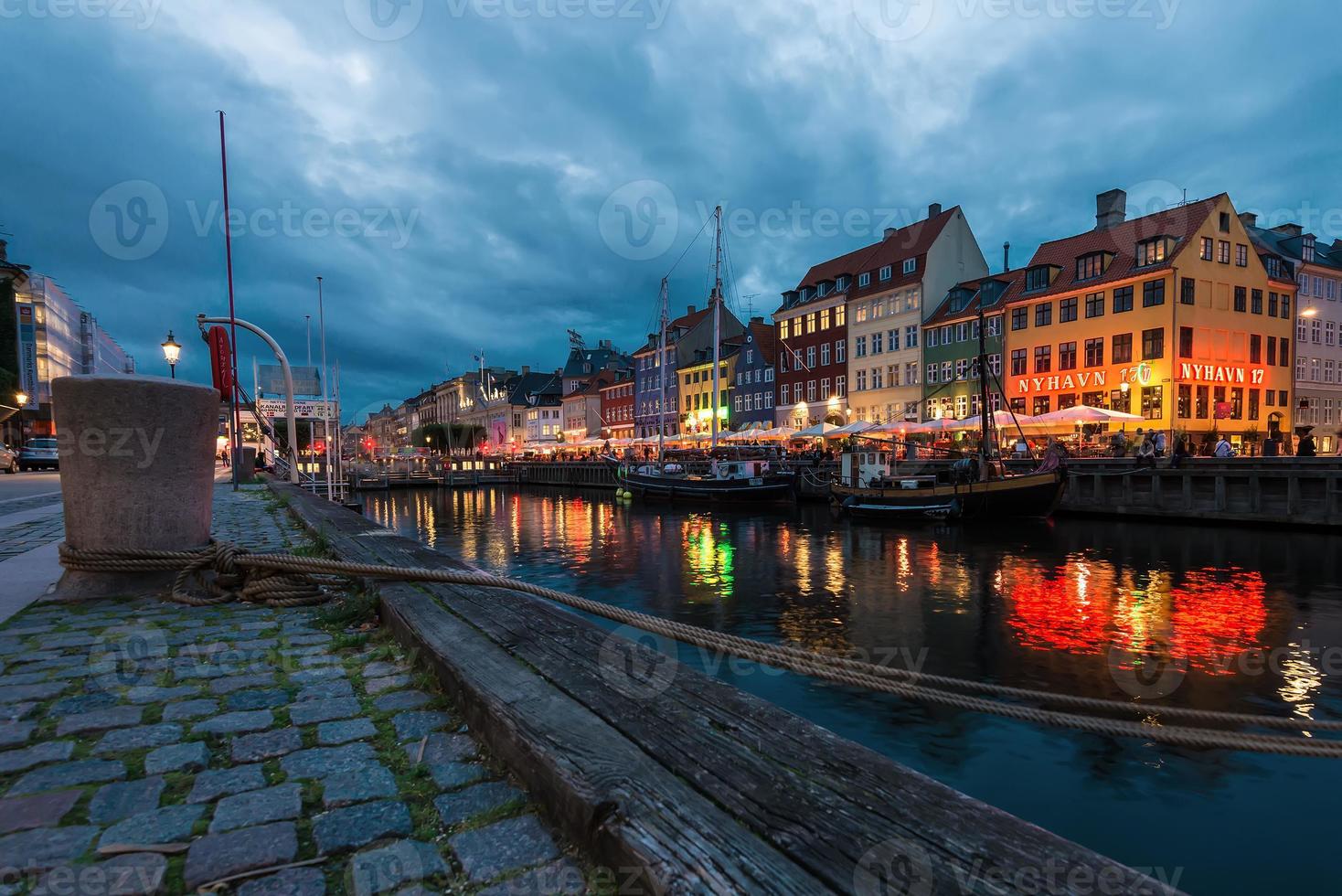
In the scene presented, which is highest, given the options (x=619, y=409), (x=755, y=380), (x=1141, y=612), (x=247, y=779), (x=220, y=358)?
(x=755, y=380)

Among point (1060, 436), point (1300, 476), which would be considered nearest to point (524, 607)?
point (1300, 476)

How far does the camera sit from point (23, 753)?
298 centimetres

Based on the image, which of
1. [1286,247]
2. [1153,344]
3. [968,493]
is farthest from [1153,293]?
[968,493]

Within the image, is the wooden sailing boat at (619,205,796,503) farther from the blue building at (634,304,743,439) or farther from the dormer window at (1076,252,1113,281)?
the blue building at (634,304,743,439)

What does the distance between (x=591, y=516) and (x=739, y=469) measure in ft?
31.5

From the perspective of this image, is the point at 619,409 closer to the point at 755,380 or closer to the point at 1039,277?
the point at 755,380

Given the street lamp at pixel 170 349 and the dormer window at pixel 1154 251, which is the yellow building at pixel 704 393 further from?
the street lamp at pixel 170 349

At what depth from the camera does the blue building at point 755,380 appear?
63.9m

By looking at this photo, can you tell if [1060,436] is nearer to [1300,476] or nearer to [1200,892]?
[1300,476]

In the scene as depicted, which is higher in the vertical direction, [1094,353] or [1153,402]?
[1094,353]

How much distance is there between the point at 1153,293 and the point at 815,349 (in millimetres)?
25312

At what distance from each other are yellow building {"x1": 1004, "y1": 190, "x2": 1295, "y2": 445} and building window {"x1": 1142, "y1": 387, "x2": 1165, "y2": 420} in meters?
0.05

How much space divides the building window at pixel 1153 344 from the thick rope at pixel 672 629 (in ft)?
124

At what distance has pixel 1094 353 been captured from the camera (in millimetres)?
41250
